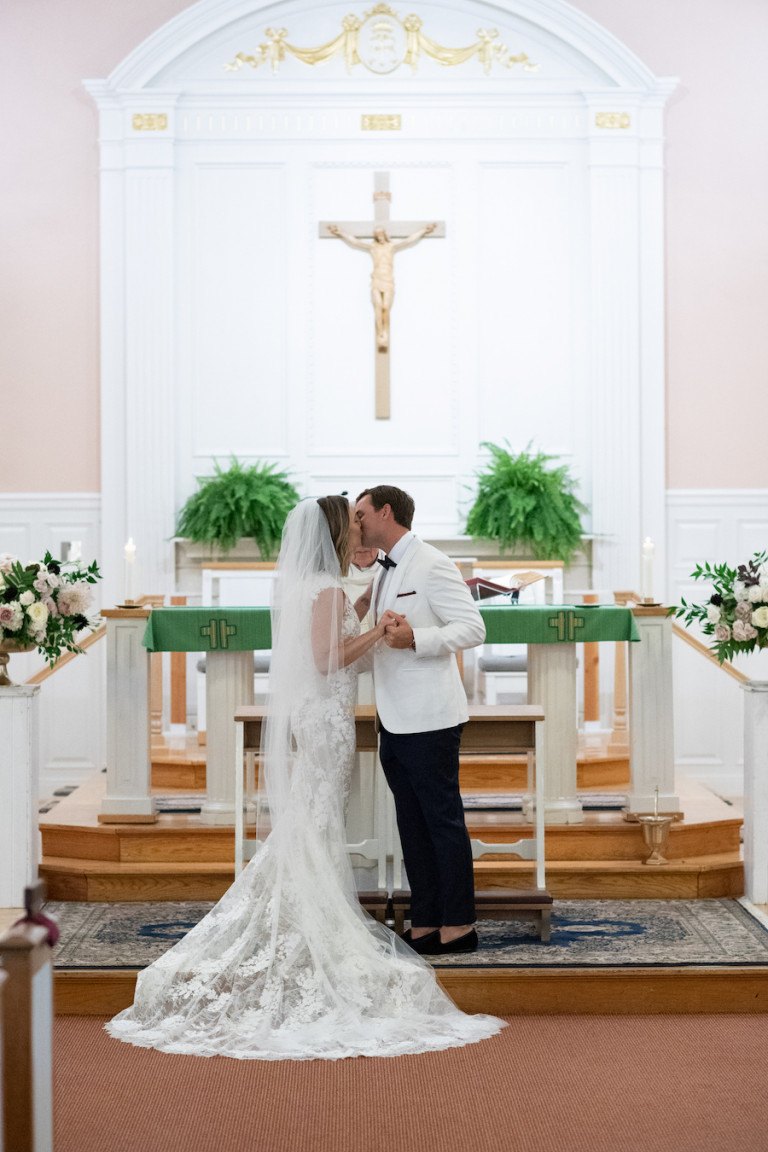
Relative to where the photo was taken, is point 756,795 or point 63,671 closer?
point 756,795

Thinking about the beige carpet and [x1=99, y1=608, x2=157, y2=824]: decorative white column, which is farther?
[x1=99, y1=608, x2=157, y2=824]: decorative white column

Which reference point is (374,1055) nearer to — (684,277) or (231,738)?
(231,738)

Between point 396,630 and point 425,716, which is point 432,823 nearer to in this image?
point 425,716

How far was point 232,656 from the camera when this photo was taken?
22.9ft

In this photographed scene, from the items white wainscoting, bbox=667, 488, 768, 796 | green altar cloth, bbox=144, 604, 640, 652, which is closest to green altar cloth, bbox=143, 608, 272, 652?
green altar cloth, bbox=144, 604, 640, 652

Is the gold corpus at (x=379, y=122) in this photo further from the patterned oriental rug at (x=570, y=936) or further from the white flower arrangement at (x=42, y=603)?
the patterned oriental rug at (x=570, y=936)

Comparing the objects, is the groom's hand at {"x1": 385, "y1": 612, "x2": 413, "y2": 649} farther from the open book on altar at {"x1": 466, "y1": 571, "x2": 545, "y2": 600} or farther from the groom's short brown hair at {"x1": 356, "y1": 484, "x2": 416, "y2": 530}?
the open book on altar at {"x1": 466, "y1": 571, "x2": 545, "y2": 600}

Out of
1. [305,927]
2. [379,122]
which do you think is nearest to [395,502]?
[305,927]

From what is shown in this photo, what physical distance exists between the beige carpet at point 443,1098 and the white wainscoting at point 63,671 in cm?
503

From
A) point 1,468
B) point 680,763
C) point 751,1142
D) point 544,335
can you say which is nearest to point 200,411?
point 1,468

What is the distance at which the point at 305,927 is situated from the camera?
5199 mm

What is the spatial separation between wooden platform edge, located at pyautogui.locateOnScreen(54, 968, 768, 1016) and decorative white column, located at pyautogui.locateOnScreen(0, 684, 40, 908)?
3.63ft

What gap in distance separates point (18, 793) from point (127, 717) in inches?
25.0

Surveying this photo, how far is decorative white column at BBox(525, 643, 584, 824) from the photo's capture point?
6.88m
